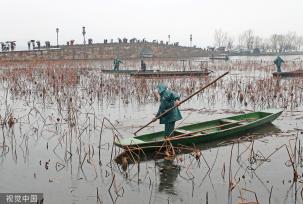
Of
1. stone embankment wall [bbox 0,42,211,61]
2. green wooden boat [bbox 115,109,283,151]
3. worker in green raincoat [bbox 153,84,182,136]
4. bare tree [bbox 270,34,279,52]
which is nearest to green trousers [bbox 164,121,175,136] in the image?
worker in green raincoat [bbox 153,84,182,136]

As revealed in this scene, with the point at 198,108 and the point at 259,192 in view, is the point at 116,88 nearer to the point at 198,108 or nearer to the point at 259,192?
the point at 198,108

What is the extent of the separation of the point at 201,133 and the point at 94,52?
48116 mm

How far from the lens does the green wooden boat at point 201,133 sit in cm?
823

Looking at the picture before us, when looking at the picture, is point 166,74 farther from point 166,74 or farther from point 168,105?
point 168,105

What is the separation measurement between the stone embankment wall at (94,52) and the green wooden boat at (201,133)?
40.9m

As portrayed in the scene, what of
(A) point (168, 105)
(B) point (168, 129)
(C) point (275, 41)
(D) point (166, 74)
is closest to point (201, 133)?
(B) point (168, 129)

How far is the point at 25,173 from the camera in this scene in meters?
7.66

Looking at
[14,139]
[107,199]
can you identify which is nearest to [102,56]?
[14,139]

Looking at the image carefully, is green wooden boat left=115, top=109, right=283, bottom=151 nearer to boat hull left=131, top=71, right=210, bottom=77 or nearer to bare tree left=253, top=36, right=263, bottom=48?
boat hull left=131, top=71, right=210, bottom=77

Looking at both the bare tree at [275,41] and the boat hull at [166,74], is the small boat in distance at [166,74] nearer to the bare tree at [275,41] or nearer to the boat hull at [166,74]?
the boat hull at [166,74]

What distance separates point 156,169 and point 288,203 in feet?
8.87

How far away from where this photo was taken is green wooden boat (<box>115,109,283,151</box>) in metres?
8.23

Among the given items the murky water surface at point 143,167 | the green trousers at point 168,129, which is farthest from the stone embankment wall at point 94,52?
the green trousers at point 168,129

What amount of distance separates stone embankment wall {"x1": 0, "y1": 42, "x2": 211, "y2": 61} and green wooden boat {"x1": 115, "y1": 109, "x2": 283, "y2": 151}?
1609 inches
